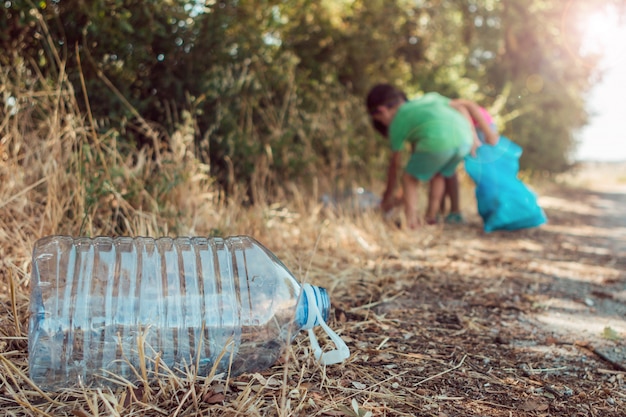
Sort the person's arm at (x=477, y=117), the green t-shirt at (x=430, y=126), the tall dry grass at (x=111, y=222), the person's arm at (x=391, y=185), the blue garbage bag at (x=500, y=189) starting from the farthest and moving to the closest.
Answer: the person's arm at (x=391, y=185) → the person's arm at (x=477, y=117) → the blue garbage bag at (x=500, y=189) → the green t-shirt at (x=430, y=126) → the tall dry grass at (x=111, y=222)

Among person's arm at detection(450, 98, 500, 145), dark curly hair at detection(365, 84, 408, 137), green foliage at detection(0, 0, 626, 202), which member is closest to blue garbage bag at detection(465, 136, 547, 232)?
person's arm at detection(450, 98, 500, 145)

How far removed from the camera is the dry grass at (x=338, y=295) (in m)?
1.69

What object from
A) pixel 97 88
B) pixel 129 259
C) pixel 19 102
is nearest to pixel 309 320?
pixel 129 259

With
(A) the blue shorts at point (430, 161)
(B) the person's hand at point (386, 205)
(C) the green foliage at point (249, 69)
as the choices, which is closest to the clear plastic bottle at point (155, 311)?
(C) the green foliage at point (249, 69)

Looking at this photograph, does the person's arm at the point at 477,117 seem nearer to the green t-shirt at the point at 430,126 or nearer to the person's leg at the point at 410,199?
the green t-shirt at the point at 430,126

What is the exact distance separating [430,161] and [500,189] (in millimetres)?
642

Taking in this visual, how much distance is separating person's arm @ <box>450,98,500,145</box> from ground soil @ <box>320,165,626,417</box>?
42.3 inches

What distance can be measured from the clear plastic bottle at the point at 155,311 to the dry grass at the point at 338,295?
75mm

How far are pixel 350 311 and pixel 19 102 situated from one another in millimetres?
2207

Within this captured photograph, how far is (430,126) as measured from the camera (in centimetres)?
495

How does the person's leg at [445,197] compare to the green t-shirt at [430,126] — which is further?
the person's leg at [445,197]

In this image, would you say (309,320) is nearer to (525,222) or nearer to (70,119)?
(70,119)

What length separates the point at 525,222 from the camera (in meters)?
5.21

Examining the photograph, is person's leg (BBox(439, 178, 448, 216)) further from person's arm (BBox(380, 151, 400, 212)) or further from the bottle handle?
the bottle handle
